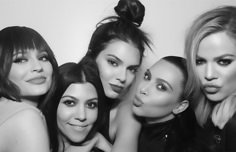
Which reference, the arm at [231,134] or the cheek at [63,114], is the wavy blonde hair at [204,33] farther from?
the cheek at [63,114]

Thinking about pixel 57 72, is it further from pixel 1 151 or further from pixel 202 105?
pixel 202 105

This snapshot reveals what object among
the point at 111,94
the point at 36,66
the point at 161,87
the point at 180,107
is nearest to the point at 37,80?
the point at 36,66

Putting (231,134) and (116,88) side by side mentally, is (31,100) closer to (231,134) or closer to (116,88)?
(116,88)

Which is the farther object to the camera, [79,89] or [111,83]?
[111,83]

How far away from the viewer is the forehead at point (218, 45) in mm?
1355

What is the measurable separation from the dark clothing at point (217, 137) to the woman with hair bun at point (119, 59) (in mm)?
295

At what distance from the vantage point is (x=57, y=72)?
144 centimetres

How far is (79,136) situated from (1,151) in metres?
0.35

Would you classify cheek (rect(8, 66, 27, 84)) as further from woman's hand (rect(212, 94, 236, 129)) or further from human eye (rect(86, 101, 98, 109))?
woman's hand (rect(212, 94, 236, 129))

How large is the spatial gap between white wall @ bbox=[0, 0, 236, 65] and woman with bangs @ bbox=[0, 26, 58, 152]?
434mm

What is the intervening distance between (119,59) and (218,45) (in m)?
0.44

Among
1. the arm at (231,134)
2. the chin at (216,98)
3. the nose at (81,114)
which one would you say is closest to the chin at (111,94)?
the nose at (81,114)

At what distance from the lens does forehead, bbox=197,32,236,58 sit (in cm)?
136

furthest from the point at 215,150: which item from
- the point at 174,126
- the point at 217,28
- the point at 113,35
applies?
the point at 113,35
